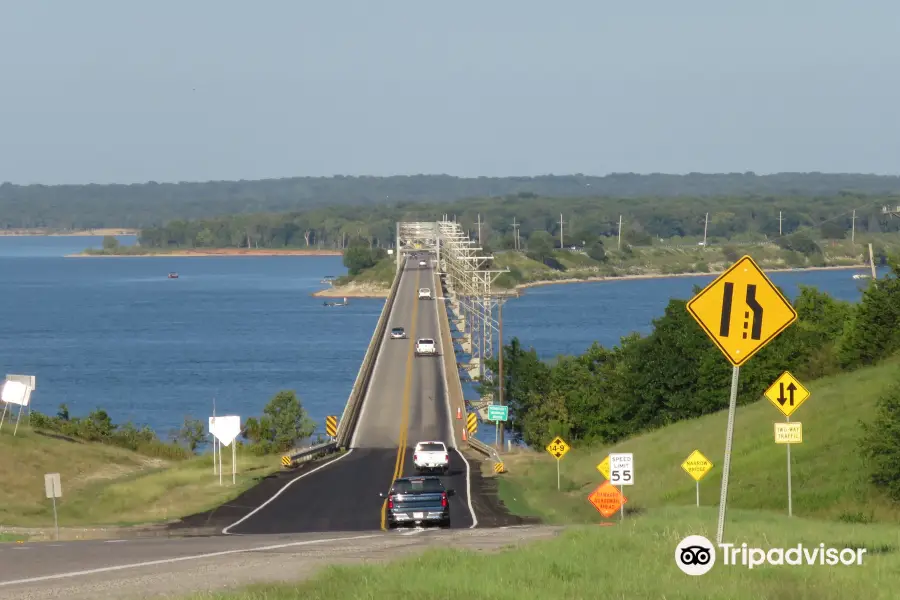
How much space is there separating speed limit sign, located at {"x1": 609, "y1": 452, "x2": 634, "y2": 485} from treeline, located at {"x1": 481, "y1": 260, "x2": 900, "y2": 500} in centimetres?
2517

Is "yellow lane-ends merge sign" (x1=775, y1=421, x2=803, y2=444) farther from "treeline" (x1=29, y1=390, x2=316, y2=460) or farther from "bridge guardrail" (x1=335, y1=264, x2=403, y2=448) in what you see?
"treeline" (x1=29, y1=390, x2=316, y2=460)

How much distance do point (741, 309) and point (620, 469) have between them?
1329 cm

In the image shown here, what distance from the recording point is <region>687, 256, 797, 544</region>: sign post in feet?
48.1

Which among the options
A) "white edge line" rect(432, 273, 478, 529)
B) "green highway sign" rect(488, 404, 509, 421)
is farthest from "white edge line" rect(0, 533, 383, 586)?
"green highway sign" rect(488, 404, 509, 421)

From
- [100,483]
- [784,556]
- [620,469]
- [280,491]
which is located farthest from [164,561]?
[100,483]

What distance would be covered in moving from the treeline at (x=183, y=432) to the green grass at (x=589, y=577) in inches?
1597

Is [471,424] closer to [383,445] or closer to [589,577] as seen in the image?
[383,445]

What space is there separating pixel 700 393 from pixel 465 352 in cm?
8024

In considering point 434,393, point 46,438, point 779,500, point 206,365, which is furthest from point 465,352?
point 779,500

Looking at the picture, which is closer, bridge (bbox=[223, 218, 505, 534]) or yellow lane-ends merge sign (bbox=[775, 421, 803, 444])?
yellow lane-ends merge sign (bbox=[775, 421, 803, 444])

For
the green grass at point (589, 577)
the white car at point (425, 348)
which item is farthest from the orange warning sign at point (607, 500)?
the white car at point (425, 348)

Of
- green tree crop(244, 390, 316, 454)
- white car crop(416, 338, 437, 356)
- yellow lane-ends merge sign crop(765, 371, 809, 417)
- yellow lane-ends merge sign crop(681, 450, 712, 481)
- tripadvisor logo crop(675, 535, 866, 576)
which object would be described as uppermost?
tripadvisor logo crop(675, 535, 866, 576)

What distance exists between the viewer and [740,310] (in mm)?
14805

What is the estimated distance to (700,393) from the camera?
59.5 m
